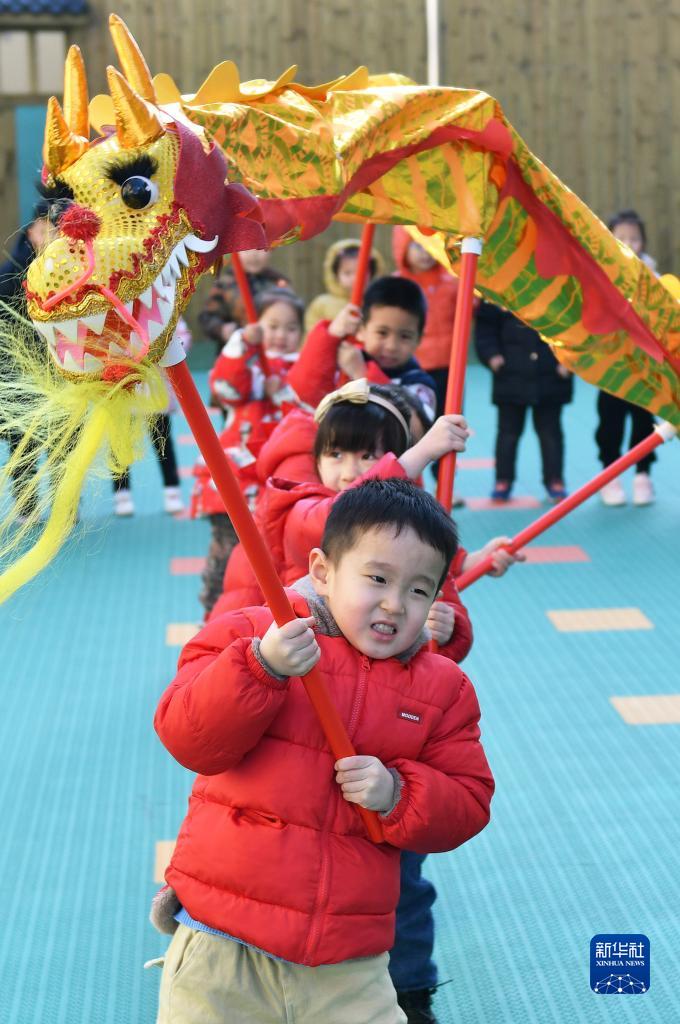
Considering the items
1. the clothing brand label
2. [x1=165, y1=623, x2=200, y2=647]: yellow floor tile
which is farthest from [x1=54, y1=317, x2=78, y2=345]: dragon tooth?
[x1=165, y1=623, x2=200, y2=647]: yellow floor tile

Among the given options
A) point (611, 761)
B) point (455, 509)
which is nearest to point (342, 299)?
point (455, 509)

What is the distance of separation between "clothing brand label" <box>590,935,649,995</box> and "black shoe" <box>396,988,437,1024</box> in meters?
0.24

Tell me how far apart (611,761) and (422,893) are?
2.86ft

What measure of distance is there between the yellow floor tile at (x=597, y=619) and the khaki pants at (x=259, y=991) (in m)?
2.08

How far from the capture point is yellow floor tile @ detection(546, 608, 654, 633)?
3.33 m

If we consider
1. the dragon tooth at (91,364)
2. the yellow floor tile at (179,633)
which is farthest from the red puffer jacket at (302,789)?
the yellow floor tile at (179,633)

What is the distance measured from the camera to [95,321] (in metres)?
1.11

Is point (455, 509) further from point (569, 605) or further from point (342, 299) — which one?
point (569, 605)

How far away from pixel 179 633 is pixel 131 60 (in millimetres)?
2355

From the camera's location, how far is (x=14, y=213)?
7375 mm

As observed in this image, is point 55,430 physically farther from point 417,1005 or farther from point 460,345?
point 417,1005

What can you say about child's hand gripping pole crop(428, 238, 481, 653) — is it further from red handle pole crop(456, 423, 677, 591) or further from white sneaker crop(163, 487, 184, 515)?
white sneaker crop(163, 487, 184, 515)

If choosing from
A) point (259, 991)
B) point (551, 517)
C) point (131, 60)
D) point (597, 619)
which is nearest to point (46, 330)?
point (131, 60)

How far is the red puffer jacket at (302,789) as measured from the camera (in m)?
1.30
